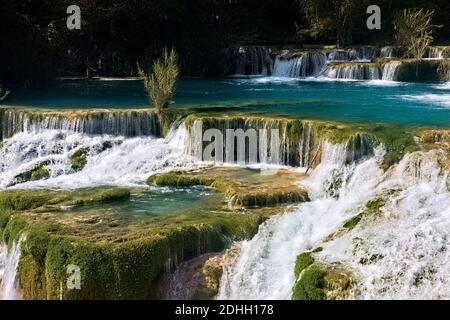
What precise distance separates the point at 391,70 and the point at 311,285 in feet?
63.4

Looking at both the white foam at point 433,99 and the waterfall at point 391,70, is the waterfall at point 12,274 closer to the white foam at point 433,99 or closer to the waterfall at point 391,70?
the white foam at point 433,99

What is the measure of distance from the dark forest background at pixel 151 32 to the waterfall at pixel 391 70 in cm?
766

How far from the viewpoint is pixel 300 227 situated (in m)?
11.6

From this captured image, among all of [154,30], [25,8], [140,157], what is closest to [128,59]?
[154,30]

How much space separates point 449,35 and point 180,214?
29.8m

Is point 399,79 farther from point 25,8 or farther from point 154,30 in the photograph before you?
point 25,8

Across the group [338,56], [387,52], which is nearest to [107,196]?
[338,56]

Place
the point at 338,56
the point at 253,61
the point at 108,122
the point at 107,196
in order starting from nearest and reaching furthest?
the point at 107,196 → the point at 108,122 → the point at 338,56 → the point at 253,61

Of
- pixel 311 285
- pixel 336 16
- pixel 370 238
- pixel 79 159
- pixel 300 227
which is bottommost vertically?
pixel 311 285

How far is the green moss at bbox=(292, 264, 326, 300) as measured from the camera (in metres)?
9.09

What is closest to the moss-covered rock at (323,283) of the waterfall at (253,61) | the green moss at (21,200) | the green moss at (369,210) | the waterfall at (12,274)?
the green moss at (369,210)

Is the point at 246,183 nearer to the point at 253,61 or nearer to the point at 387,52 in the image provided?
the point at 253,61

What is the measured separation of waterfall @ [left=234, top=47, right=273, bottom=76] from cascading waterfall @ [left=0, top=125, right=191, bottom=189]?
623 inches

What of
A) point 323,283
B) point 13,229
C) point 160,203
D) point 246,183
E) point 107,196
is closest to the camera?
point 323,283
